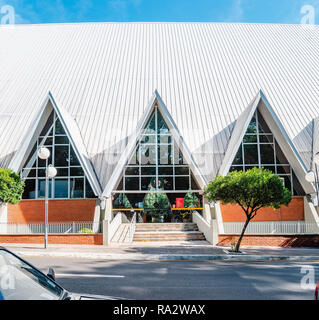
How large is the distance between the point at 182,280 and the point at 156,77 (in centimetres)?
2639

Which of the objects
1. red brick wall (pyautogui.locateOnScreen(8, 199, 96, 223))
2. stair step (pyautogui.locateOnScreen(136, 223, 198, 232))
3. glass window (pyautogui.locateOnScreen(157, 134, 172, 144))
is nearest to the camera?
stair step (pyautogui.locateOnScreen(136, 223, 198, 232))

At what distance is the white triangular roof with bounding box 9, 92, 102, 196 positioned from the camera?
22.1 metres

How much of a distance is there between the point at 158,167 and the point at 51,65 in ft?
61.7

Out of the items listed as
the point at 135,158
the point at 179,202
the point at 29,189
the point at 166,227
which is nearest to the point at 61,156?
the point at 29,189

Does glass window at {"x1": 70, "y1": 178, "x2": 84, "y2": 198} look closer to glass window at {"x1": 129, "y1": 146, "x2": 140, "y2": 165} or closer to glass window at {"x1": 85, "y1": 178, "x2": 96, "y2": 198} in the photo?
glass window at {"x1": 85, "y1": 178, "x2": 96, "y2": 198}

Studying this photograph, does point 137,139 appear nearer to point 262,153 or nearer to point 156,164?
point 156,164

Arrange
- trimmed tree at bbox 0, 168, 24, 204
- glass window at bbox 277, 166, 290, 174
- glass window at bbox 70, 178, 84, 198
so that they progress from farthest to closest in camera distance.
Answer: glass window at bbox 277, 166, 290, 174, glass window at bbox 70, 178, 84, 198, trimmed tree at bbox 0, 168, 24, 204

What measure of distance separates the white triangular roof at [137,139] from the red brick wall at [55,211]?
2610mm

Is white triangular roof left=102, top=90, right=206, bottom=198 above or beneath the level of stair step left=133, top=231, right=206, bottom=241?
above

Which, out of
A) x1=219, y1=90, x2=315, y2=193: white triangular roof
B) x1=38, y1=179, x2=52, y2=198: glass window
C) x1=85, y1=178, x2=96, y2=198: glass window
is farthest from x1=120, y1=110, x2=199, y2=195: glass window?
x1=38, y1=179, x2=52, y2=198: glass window

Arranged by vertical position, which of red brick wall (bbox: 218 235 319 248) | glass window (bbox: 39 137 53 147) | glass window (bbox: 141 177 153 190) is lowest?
red brick wall (bbox: 218 235 319 248)

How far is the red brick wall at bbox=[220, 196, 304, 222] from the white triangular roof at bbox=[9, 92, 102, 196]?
971cm

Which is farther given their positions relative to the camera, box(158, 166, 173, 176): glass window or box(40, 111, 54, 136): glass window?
box(40, 111, 54, 136): glass window

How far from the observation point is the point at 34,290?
10.0ft
